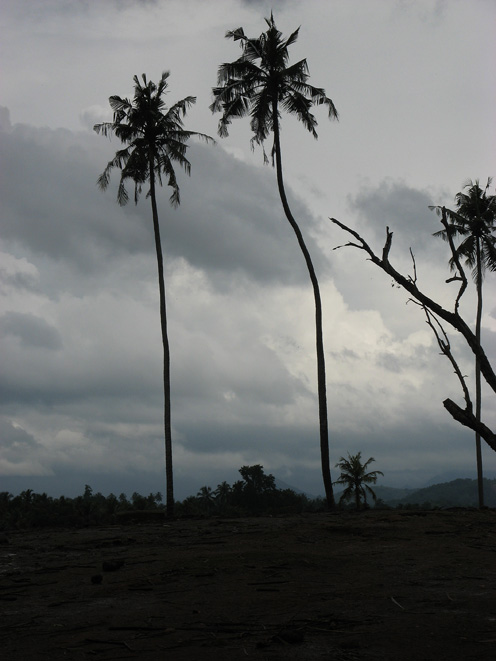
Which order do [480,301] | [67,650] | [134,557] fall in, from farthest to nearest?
[480,301] < [134,557] < [67,650]

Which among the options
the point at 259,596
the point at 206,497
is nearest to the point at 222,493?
the point at 206,497

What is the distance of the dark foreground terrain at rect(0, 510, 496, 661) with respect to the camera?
568 centimetres

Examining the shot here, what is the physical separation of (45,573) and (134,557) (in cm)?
172

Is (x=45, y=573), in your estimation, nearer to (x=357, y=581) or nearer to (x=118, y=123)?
(x=357, y=581)

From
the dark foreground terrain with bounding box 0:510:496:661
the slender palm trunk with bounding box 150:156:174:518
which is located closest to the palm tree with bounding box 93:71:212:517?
the slender palm trunk with bounding box 150:156:174:518

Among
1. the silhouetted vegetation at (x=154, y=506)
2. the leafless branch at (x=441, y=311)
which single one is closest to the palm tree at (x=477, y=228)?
the silhouetted vegetation at (x=154, y=506)

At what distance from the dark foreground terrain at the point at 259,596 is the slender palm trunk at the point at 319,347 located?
25.1 feet

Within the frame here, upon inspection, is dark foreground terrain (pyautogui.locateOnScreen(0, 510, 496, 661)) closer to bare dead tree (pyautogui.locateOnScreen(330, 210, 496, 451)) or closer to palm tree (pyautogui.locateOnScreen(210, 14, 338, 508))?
bare dead tree (pyautogui.locateOnScreen(330, 210, 496, 451))

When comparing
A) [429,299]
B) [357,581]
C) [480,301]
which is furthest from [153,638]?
[480,301]

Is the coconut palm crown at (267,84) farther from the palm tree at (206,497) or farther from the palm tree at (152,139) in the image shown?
the palm tree at (206,497)

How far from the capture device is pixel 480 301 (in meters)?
35.8

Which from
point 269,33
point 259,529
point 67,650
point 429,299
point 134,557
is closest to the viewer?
point 429,299

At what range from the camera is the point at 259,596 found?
25.5 feet

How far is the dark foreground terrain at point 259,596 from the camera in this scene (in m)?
5.68
